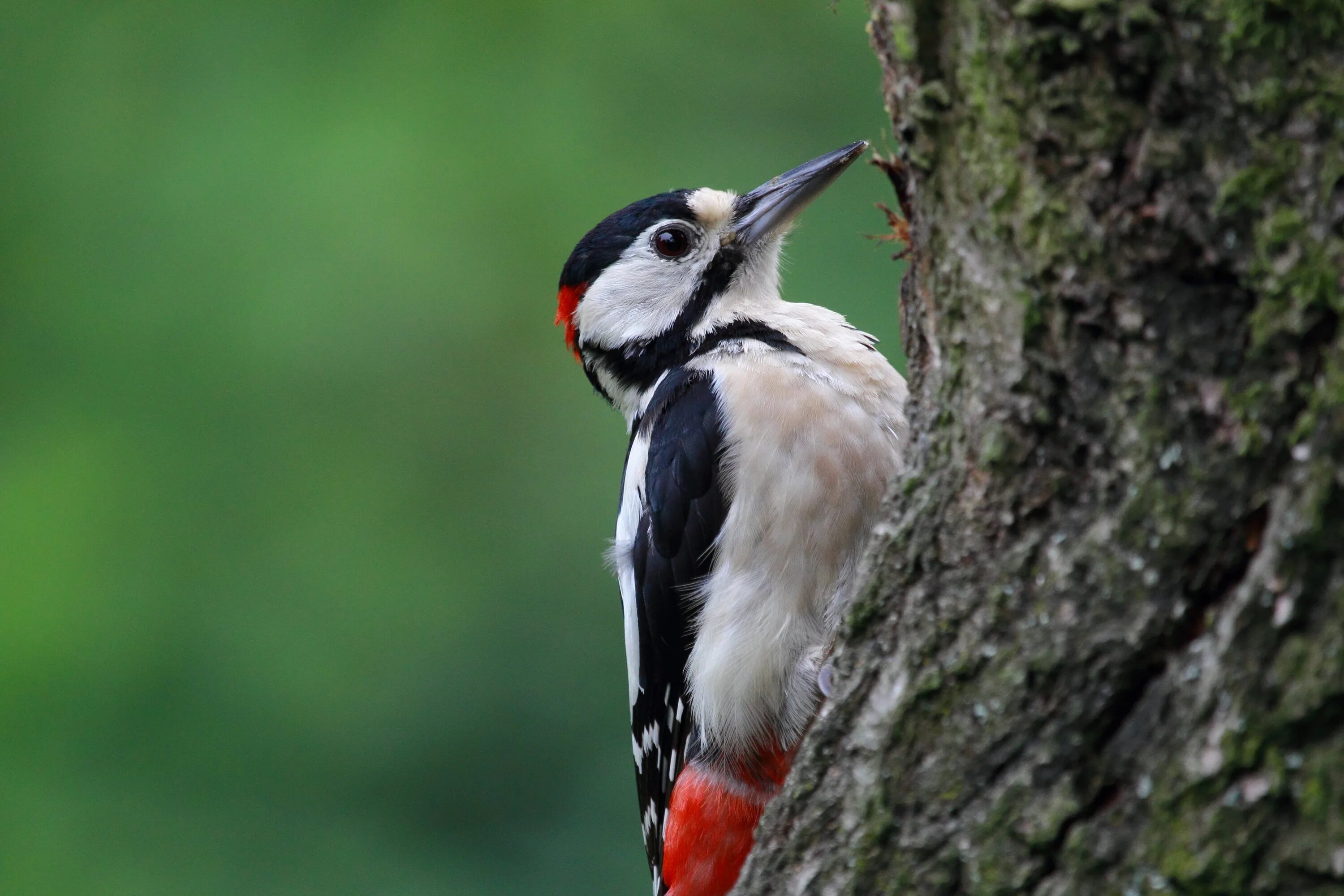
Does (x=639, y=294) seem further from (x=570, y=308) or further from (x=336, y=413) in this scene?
(x=336, y=413)

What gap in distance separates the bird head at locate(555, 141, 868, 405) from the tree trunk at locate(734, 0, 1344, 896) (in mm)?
1567

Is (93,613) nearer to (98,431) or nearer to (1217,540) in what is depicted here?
(98,431)

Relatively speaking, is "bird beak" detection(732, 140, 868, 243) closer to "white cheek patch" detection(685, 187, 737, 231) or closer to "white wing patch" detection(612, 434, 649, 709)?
"white cheek patch" detection(685, 187, 737, 231)

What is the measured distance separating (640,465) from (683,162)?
10.1 ft

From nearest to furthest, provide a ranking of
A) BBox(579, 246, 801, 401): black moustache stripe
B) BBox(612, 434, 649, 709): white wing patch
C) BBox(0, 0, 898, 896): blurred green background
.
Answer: BBox(612, 434, 649, 709): white wing patch
BBox(579, 246, 801, 401): black moustache stripe
BBox(0, 0, 898, 896): blurred green background

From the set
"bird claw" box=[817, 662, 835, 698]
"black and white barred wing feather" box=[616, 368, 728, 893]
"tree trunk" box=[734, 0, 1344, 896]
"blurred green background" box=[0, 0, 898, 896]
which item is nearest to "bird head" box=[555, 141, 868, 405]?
"black and white barred wing feather" box=[616, 368, 728, 893]

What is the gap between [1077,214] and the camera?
128 centimetres

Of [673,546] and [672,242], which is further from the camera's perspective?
[672,242]

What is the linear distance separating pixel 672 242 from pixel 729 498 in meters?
0.89

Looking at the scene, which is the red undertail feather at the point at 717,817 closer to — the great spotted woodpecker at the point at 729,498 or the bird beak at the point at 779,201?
the great spotted woodpecker at the point at 729,498

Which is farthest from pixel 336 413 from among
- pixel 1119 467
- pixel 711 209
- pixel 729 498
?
pixel 1119 467

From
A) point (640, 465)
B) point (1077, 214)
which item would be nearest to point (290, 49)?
point (640, 465)

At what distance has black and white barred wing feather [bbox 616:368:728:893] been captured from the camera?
2.65 meters

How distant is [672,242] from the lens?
3217 millimetres
